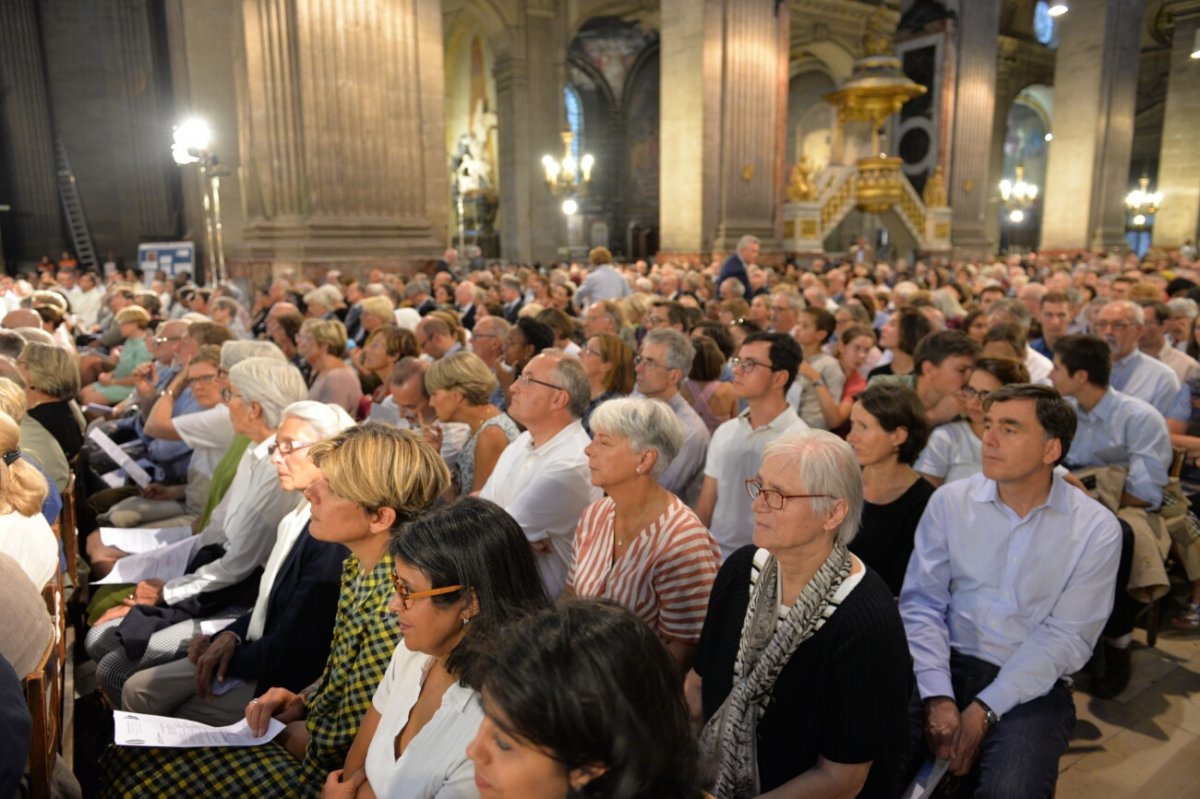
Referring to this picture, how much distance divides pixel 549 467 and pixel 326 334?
2913 millimetres

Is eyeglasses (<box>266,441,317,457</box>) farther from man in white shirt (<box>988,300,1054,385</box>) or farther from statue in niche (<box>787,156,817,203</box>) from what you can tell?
statue in niche (<box>787,156,817,203</box>)

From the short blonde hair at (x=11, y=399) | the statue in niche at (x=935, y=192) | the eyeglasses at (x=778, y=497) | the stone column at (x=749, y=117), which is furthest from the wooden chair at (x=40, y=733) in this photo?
the statue in niche at (x=935, y=192)

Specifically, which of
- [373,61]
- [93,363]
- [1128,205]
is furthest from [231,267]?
[1128,205]

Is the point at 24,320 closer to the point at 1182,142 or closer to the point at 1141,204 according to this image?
the point at 1182,142

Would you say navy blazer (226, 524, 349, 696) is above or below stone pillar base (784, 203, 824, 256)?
below

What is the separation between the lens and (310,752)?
219 centimetres

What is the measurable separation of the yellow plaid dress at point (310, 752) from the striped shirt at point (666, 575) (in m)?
0.66

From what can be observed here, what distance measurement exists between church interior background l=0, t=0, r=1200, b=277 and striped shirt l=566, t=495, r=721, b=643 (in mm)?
9106

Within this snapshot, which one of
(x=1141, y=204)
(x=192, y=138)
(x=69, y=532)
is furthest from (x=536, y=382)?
(x=1141, y=204)

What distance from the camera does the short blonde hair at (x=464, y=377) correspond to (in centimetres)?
372

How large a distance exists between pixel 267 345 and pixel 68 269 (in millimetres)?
12848

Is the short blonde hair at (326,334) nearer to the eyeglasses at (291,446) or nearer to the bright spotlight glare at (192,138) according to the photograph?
the eyeglasses at (291,446)

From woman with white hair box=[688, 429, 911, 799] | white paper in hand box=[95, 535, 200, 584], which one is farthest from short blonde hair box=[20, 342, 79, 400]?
woman with white hair box=[688, 429, 911, 799]

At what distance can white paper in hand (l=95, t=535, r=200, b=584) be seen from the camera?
3433 mm
